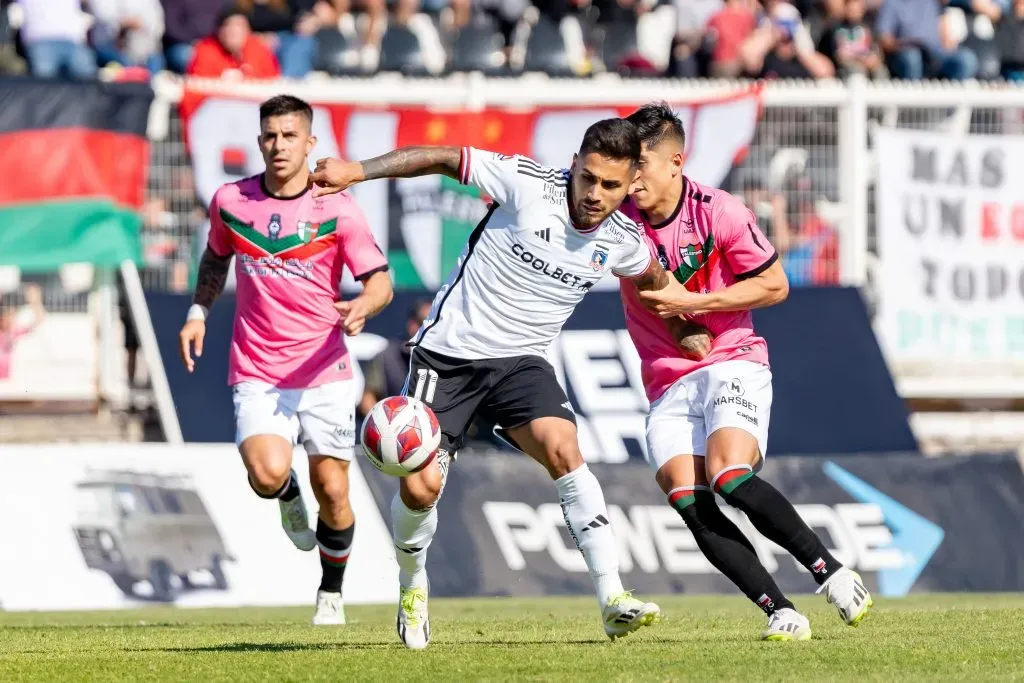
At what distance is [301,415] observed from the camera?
11180 millimetres

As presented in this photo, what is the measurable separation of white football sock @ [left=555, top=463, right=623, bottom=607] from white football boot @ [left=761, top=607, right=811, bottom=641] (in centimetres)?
78

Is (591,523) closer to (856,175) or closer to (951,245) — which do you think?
(856,175)

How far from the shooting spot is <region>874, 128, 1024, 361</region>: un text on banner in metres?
19.8

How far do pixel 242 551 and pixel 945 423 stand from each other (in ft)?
28.8

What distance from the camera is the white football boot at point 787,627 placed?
8.72 meters

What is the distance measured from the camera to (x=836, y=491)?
1602 cm

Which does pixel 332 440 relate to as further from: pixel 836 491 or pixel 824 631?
pixel 836 491

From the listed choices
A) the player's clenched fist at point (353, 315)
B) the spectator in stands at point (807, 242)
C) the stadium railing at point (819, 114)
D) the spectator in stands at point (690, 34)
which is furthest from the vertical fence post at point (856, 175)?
the player's clenched fist at point (353, 315)

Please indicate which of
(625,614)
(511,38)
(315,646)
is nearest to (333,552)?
(315,646)

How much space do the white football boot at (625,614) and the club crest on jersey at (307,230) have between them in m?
3.56

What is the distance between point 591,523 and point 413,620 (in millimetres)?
1022

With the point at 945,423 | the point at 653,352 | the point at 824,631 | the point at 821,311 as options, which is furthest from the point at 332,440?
the point at 945,423

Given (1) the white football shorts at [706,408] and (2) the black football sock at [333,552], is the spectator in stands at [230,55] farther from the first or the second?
(1) the white football shorts at [706,408]

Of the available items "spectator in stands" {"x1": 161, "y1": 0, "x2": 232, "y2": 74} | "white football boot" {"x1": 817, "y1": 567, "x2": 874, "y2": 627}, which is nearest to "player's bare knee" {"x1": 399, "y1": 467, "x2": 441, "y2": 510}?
"white football boot" {"x1": 817, "y1": 567, "x2": 874, "y2": 627}
